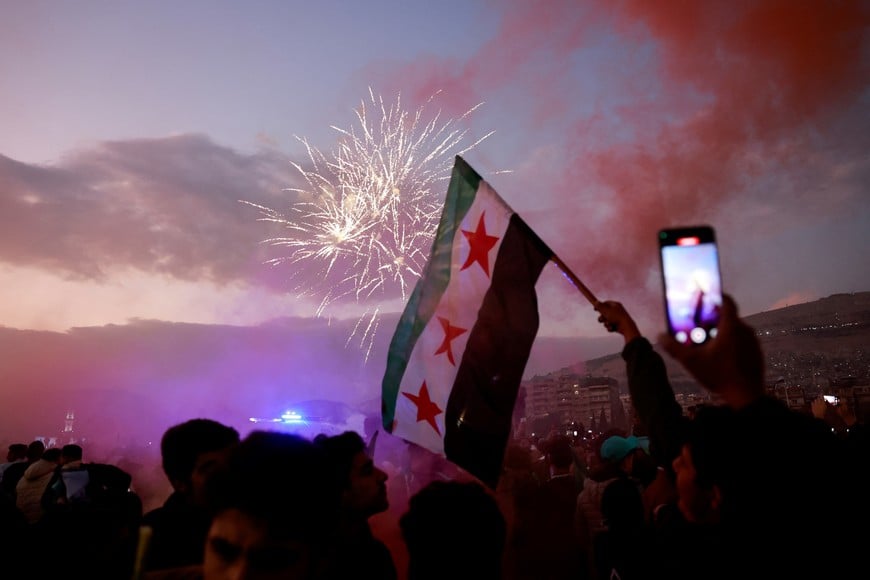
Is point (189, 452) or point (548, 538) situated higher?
point (189, 452)

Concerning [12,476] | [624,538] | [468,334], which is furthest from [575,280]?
[12,476]

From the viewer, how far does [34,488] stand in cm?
648

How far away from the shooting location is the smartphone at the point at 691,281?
5.88 feet

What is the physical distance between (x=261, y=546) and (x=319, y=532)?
0.68ft

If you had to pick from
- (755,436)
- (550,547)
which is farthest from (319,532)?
(550,547)

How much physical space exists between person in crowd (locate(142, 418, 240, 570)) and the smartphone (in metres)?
2.11

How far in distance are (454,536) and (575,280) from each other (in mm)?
2007

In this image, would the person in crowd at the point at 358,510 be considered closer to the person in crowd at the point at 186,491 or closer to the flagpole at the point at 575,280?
the person in crowd at the point at 186,491

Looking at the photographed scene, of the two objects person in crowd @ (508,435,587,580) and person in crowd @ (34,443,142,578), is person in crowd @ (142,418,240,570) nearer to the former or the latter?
person in crowd @ (34,443,142,578)

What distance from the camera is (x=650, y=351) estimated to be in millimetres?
2818

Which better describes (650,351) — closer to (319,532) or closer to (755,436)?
(755,436)

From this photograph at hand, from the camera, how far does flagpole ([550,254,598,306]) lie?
3496 mm

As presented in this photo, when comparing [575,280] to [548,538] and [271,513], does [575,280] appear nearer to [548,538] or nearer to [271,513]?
[271,513]

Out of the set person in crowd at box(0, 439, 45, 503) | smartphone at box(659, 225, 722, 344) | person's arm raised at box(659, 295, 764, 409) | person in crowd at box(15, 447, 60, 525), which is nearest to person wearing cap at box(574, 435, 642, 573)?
smartphone at box(659, 225, 722, 344)
